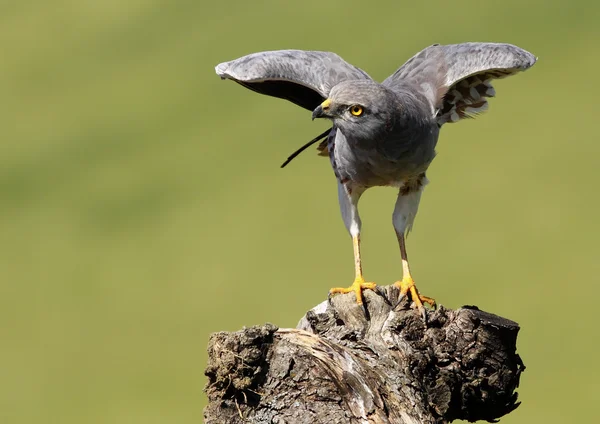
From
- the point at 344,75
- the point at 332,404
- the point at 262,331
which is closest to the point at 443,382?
the point at 332,404

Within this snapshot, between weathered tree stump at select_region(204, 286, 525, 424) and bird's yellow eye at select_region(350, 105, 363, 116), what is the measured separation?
144 cm

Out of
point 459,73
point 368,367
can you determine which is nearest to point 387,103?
point 459,73

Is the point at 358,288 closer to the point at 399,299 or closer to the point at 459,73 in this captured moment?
the point at 399,299

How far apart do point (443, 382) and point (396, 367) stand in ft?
1.69

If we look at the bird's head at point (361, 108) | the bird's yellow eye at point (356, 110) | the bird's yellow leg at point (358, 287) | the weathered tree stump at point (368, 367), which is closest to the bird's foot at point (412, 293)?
the weathered tree stump at point (368, 367)

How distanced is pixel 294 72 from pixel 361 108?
1632 mm

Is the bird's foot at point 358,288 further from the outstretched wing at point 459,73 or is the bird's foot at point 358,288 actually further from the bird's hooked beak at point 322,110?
the outstretched wing at point 459,73

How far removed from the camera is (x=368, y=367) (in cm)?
568

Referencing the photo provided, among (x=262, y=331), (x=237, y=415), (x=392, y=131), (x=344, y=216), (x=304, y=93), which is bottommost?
(x=237, y=415)

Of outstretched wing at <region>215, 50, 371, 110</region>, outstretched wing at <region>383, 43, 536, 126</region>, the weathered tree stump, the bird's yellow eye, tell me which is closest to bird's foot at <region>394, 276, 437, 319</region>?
the weathered tree stump

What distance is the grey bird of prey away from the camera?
6.82m

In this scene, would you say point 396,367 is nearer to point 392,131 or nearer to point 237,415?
point 237,415

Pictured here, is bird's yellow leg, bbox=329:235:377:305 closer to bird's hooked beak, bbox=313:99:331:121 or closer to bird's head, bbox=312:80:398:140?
bird's head, bbox=312:80:398:140

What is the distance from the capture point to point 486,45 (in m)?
8.24
